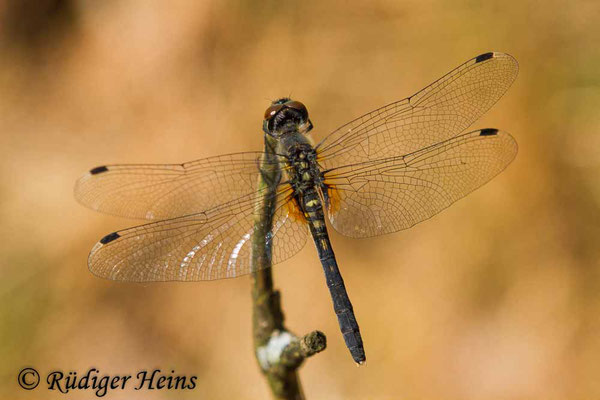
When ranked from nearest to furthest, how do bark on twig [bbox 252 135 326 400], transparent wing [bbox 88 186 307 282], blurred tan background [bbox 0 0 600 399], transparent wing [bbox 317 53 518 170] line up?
bark on twig [bbox 252 135 326 400]
transparent wing [bbox 88 186 307 282]
transparent wing [bbox 317 53 518 170]
blurred tan background [bbox 0 0 600 399]

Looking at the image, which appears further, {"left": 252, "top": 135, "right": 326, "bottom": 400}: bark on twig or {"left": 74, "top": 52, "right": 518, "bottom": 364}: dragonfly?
{"left": 74, "top": 52, "right": 518, "bottom": 364}: dragonfly

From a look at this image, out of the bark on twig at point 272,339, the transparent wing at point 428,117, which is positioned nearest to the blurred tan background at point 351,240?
the transparent wing at point 428,117

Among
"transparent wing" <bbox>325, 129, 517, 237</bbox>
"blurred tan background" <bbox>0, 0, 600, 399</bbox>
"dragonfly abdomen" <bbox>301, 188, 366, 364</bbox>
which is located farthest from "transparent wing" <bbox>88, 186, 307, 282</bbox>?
"blurred tan background" <bbox>0, 0, 600, 399</bbox>

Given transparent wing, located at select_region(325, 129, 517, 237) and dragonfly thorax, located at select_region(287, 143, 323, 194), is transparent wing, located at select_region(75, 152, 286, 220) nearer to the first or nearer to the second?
dragonfly thorax, located at select_region(287, 143, 323, 194)

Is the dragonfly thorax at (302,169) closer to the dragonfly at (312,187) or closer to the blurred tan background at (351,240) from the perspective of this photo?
the dragonfly at (312,187)

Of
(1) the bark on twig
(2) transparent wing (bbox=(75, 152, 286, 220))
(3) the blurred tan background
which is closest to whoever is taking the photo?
(1) the bark on twig

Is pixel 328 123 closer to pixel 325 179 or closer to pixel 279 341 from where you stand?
pixel 325 179
